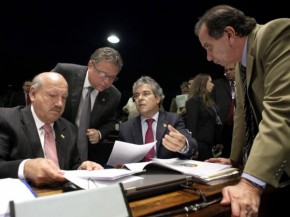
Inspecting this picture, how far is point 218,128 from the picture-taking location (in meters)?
3.10

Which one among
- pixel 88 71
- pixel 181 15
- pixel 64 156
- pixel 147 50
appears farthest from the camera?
pixel 147 50

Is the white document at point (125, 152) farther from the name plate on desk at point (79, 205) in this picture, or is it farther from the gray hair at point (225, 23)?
the name plate on desk at point (79, 205)

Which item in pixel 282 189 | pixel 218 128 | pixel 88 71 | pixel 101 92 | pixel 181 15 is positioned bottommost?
pixel 218 128

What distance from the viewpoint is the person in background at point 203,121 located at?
3016 millimetres

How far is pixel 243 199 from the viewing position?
33.3 inches

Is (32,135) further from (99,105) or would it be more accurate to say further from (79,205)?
(79,205)

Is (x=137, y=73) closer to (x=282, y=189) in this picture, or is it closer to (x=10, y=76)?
(x=10, y=76)

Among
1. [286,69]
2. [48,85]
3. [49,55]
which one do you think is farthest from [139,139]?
[49,55]

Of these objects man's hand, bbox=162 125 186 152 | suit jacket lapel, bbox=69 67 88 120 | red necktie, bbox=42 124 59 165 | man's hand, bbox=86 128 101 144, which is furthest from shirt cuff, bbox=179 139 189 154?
suit jacket lapel, bbox=69 67 88 120

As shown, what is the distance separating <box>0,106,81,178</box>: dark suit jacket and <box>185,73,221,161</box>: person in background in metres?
1.59

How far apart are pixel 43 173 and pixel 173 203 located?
1.59 ft

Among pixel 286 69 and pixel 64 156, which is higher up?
pixel 286 69

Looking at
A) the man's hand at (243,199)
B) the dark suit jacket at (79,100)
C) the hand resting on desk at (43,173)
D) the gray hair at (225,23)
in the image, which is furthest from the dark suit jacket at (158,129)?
the man's hand at (243,199)

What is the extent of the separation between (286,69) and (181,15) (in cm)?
543
